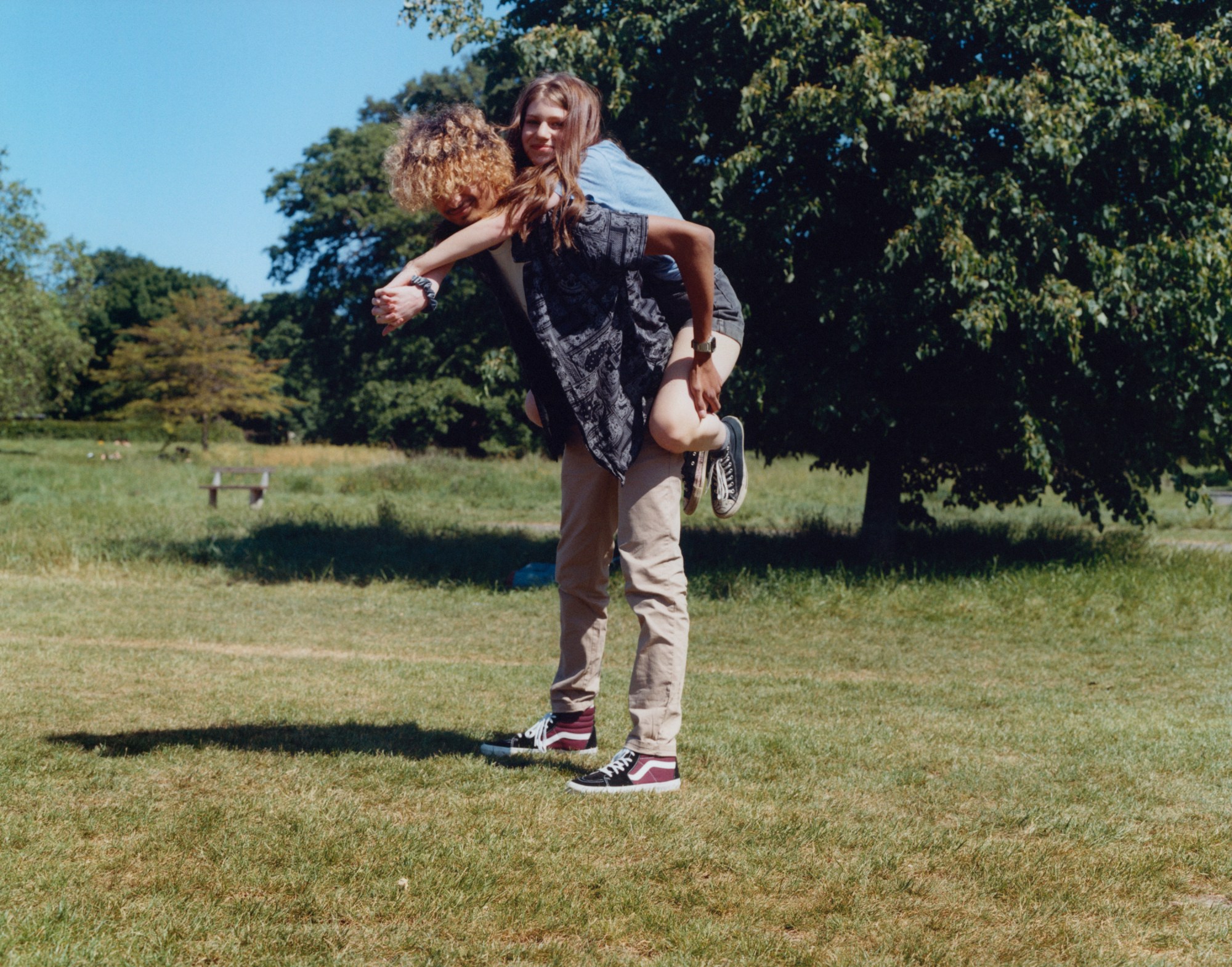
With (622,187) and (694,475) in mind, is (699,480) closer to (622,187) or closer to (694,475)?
(694,475)

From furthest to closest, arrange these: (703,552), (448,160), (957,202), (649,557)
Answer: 1. (703,552)
2. (957,202)
3. (649,557)
4. (448,160)

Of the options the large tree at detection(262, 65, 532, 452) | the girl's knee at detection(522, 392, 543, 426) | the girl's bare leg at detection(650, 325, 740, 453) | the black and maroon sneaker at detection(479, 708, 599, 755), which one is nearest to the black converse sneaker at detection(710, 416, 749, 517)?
the girl's bare leg at detection(650, 325, 740, 453)

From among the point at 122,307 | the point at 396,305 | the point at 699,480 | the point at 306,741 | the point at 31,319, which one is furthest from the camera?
the point at 122,307

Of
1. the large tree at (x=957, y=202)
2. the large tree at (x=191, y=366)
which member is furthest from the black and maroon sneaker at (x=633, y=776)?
the large tree at (x=191, y=366)

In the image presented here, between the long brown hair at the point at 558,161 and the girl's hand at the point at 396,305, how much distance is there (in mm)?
407

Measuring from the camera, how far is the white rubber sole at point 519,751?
13.0 feet

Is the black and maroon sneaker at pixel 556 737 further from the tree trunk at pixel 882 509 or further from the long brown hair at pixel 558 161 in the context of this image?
the tree trunk at pixel 882 509

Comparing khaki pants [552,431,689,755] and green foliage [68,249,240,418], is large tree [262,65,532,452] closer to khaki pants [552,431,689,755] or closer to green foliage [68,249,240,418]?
green foliage [68,249,240,418]

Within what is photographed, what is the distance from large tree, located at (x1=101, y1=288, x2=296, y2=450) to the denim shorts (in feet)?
137

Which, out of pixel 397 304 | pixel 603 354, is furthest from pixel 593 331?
pixel 397 304

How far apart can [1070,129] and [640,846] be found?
8.18 meters

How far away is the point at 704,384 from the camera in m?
3.61

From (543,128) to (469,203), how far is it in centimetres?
A: 33

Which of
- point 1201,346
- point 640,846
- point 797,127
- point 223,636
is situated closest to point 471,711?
point 640,846
